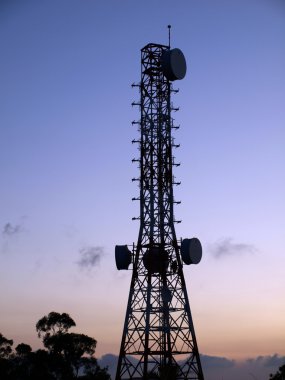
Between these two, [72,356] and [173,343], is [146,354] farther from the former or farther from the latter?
[72,356]

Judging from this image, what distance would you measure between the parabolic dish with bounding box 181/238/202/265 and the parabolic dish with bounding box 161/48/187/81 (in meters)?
18.2

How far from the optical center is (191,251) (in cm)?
7006

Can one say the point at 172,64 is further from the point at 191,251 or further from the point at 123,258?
the point at 123,258

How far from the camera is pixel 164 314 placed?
69188mm

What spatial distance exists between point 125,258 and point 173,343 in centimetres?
1027

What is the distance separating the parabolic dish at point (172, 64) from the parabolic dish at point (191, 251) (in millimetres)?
18200

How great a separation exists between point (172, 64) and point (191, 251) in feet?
67.2

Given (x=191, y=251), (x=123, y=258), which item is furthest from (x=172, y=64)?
(x=123, y=258)

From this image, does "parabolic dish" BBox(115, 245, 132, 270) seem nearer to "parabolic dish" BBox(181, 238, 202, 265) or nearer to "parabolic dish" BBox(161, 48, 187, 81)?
"parabolic dish" BBox(181, 238, 202, 265)

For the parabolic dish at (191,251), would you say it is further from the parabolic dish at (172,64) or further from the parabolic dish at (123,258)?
the parabolic dish at (172,64)

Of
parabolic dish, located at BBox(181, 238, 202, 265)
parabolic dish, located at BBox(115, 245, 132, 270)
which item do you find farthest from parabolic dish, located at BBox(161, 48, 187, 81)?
parabolic dish, located at BBox(115, 245, 132, 270)

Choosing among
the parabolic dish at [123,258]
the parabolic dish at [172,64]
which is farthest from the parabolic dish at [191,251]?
the parabolic dish at [172,64]

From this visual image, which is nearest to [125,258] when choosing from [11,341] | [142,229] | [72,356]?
[142,229]

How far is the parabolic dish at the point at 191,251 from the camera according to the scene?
6994 cm
